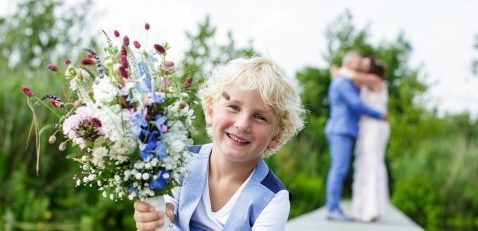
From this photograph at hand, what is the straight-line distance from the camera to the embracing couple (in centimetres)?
723

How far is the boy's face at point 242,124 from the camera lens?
2.39 m

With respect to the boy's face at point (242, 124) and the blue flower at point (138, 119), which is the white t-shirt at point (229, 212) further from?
the blue flower at point (138, 119)

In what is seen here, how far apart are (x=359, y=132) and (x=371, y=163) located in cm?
44

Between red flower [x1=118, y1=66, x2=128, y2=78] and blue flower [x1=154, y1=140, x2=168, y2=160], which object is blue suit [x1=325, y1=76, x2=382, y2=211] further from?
red flower [x1=118, y1=66, x2=128, y2=78]

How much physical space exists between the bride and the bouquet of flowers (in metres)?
5.44

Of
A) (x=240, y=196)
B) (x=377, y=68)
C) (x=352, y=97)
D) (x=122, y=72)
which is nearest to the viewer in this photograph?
(x=122, y=72)

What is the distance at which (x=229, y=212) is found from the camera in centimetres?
251

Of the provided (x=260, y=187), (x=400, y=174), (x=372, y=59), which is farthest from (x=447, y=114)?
(x=260, y=187)

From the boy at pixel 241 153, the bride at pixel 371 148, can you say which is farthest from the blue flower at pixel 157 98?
the bride at pixel 371 148

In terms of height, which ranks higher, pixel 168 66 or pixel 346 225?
pixel 168 66

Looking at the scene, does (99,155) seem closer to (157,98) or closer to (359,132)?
(157,98)

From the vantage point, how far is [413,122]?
1496 centimetres

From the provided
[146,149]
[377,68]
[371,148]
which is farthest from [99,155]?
[371,148]

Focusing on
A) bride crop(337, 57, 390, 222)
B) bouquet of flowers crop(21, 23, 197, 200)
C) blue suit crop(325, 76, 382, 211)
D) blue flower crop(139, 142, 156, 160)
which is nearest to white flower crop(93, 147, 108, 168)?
bouquet of flowers crop(21, 23, 197, 200)
